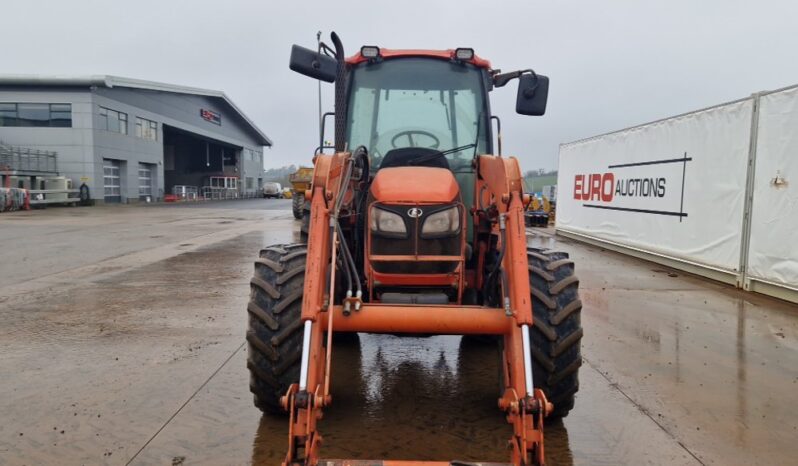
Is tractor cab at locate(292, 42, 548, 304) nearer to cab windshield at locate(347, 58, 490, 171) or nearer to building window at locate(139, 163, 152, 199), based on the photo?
cab windshield at locate(347, 58, 490, 171)

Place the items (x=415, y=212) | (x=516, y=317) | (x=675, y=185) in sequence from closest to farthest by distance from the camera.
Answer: (x=516, y=317) < (x=415, y=212) < (x=675, y=185)

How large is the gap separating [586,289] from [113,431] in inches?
267

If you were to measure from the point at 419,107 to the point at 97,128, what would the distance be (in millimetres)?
34421

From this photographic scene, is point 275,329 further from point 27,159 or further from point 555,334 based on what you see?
point 27,159

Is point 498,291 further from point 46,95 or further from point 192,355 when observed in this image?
point 46,95

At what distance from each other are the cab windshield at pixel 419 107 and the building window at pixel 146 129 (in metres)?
38.9

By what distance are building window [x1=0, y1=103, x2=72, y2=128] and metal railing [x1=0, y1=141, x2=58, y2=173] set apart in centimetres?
163

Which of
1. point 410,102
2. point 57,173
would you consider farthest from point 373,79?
point 57,173

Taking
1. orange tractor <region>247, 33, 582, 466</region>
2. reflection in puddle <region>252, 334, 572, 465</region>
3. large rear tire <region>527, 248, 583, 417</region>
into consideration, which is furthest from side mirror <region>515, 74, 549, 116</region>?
reflection in puddle <region>252, 334, 572, 465</region>

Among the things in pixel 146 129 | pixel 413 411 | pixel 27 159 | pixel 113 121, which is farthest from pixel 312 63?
pixel 146 129

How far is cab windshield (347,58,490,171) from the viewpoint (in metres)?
4.50

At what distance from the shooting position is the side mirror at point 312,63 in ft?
12.3

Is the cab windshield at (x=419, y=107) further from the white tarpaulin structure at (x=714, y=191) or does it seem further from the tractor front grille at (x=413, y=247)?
the white tarpaulin structure at (x=714, y=191)

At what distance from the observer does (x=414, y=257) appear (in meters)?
3.52
